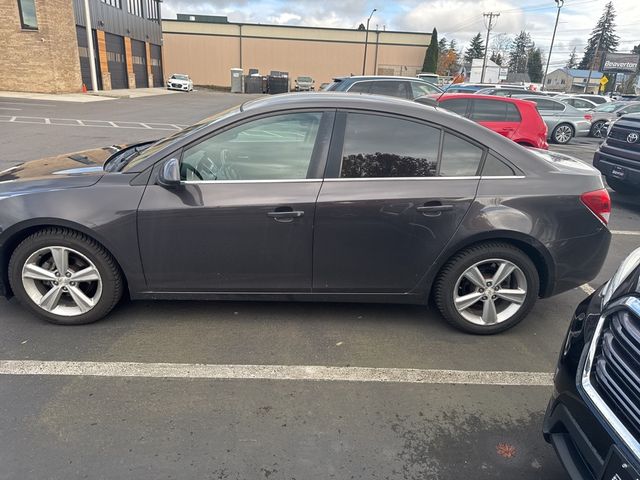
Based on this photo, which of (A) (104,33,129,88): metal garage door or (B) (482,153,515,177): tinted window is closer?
(B) (482,153,515,177): tinted window

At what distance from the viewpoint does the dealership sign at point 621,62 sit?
248ft

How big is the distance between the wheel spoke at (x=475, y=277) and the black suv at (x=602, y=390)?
1.26 metres

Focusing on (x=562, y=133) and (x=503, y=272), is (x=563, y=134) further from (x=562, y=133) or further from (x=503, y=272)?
(x=503, y=272)

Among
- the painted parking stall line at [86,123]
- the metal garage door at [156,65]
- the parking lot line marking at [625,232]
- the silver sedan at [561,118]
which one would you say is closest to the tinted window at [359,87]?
the painted parking stall line at [86,123]

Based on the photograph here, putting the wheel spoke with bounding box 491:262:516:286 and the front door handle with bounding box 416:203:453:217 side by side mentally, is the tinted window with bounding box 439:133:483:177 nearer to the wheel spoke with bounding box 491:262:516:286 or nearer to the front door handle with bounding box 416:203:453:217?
the front door handle with bounding box 416:203:453:217

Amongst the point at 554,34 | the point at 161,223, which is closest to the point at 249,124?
the point at 161,223

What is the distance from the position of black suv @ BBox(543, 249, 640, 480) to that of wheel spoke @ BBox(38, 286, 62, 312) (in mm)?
3097

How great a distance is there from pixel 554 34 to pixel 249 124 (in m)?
51.5

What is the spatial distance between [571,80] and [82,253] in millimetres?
113099

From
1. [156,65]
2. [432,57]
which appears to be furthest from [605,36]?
[156,65]

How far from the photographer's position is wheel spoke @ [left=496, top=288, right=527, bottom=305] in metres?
3.39

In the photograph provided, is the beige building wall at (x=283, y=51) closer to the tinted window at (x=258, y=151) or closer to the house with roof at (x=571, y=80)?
the house with roof at (x=571, y=80)

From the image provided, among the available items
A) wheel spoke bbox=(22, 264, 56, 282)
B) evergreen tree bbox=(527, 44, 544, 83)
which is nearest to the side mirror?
wheel spoke bbox=(22, 264, 56, 282)

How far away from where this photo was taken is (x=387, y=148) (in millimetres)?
3258
